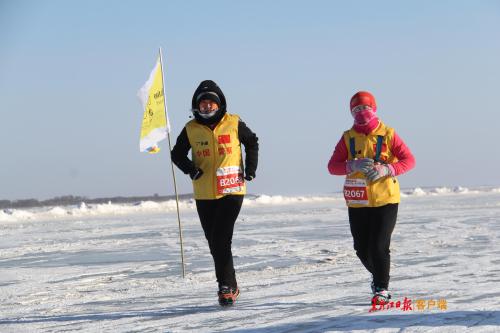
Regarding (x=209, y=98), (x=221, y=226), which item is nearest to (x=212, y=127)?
(x=209, y=98)

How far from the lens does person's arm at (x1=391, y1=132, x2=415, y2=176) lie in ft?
16.5

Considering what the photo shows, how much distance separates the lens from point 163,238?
47.9 feet

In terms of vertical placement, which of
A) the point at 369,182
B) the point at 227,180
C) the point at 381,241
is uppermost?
the point at 227,180

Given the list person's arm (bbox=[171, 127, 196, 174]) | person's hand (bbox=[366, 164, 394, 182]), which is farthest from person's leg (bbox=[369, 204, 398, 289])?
person's arm (bbox=[171, 127, 196, 174])

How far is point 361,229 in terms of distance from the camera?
5113 millimetres

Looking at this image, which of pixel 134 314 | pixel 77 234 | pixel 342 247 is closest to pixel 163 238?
pixel 77 234

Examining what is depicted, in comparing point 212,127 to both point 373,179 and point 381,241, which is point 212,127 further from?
→ point 381,241

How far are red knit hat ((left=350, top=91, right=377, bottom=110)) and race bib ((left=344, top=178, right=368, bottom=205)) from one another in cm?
60

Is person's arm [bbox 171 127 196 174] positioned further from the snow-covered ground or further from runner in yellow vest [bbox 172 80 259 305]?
the snow-covered ground

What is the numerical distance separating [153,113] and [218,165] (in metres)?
3.47

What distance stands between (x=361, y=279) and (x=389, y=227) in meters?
1.88

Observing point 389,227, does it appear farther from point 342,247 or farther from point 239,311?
point 342,247

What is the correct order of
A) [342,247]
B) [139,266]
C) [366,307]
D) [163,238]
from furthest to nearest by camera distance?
[163,238] → [342,247] → [139,266] → [366,307]

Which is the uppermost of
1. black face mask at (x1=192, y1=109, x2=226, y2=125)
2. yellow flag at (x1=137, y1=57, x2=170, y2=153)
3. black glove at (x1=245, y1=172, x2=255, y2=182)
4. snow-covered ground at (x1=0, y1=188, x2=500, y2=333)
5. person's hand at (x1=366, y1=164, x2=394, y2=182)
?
yellow flag at (x1=137, y1=57, x2=170, y2=153)
